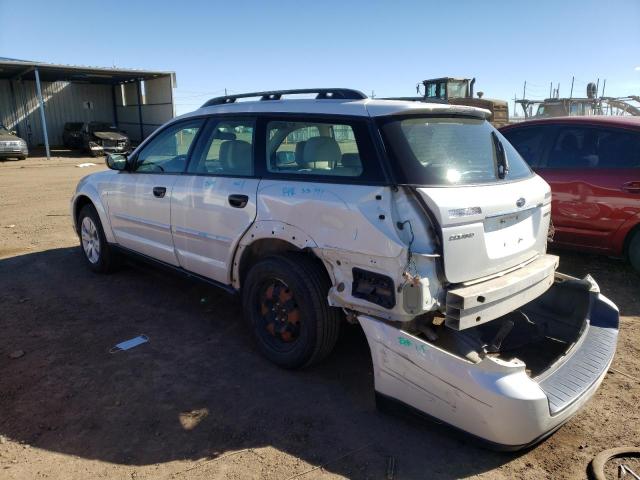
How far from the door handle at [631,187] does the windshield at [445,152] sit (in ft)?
7.29

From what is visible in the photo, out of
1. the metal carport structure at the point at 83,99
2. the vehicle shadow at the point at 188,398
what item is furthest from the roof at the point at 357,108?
the metal carport structure at the point at 83,99

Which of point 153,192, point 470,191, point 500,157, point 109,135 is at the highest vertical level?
point 109,135

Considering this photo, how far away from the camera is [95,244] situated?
18.1 feet

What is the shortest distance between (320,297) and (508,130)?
4.22 meters

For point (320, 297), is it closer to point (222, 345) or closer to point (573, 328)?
point (222, 345)

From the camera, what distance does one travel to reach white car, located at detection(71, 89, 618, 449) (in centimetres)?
254

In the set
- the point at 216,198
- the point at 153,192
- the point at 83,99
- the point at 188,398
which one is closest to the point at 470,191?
the point at 216,198

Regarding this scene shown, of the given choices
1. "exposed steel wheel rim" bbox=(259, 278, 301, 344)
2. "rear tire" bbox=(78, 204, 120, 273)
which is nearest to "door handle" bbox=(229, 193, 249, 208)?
"exposed steel wheel rim" bbox=(259, 278, 301, 344)

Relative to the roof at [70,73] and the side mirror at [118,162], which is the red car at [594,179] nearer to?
the side mirror at [118,162]

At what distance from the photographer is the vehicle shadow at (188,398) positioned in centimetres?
262

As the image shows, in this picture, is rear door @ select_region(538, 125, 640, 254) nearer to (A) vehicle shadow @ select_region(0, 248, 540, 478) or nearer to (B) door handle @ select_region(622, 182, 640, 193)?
(B) door handle @ select_region(622, 182, 640, 193)

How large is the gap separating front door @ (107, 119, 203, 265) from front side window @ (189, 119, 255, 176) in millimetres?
243

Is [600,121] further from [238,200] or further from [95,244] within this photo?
[95,244]

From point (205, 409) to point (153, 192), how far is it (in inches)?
85.5
